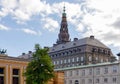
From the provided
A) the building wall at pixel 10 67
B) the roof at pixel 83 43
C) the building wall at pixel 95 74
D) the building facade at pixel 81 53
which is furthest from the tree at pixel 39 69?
the roof at pixel 83 43

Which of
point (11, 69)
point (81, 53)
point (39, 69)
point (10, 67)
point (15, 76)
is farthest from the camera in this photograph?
point (81, 53)

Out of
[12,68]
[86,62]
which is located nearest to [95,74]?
[86,62]

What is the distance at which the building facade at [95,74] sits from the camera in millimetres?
126825

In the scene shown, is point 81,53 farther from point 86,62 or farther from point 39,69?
point 39,69

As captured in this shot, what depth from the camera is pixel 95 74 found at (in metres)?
136

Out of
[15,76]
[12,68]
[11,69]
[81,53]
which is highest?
[81,53]

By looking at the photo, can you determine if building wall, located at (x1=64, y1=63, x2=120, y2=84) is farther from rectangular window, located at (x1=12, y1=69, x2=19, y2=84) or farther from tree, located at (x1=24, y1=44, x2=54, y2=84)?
tree, located at (x1=24, y1=44, x2=54, y2=84)

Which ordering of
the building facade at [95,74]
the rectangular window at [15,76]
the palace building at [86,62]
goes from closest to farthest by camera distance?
1. the rectangular window at [15,76]
2. the building facade at [95,74]
3. the palace building at [86,62]

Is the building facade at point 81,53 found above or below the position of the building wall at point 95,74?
above

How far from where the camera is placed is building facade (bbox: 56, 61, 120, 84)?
126825mm

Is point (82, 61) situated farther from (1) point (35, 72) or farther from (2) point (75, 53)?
(1) point (35, 72)

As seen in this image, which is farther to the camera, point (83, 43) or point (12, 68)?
point (83, 43)

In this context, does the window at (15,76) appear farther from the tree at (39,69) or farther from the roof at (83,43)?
the roof at (83,43)

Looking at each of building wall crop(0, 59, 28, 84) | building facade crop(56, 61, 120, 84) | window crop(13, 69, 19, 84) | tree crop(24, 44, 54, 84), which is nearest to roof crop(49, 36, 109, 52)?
building facade crop(56, 61, 120, 84)
